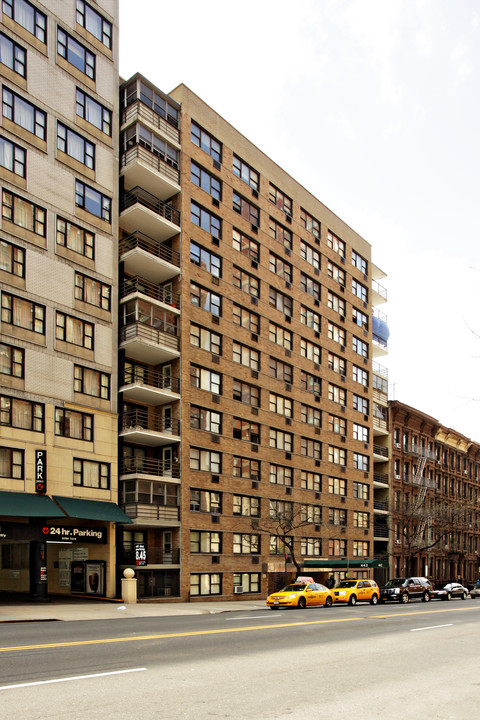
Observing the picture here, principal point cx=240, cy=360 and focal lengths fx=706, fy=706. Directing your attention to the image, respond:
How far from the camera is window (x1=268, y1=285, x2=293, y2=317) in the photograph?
5238 centimetres

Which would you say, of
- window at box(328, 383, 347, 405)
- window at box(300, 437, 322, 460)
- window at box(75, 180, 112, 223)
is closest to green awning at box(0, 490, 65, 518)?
window at box(75, 180, 112, 223)

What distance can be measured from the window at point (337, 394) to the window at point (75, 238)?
27.0m

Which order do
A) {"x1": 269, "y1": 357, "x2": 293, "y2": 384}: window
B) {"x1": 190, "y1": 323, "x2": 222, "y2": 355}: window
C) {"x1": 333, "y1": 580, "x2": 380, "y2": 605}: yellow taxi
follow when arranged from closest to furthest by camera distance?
{"x1": 333, "y1": 580, "x2": 380, "y2": 605}: yellow taxi, {"x1": 190, "y1": 323, "x2": 222, "y2": 355}: window, {"x1": 269, "y1": 357, "x2": 293, "y2": 384}: window

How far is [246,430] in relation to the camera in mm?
47781

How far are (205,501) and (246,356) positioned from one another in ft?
35.9

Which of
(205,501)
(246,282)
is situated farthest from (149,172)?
(205,501)

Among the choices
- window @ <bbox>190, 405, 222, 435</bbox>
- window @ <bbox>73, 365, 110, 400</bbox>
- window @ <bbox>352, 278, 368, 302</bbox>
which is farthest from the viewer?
window @ <bbox>352, 278, 368, 302</bbox>

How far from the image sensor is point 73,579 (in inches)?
1518

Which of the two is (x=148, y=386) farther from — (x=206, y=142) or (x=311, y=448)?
(x=311, y=448)

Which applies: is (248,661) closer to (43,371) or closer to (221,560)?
(43,371)

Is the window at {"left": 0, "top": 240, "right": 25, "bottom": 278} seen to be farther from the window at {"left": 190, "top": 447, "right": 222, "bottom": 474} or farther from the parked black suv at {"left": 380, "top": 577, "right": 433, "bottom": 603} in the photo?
the parked black suv at {"left": 380, "top": 577, "right": 433, "bottom": 603}

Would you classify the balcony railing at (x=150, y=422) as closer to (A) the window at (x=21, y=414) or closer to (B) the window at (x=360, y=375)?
(A) the window at (x=21, y=414)

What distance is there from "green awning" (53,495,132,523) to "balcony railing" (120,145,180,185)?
1918 centimetres

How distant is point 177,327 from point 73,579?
608 inches
